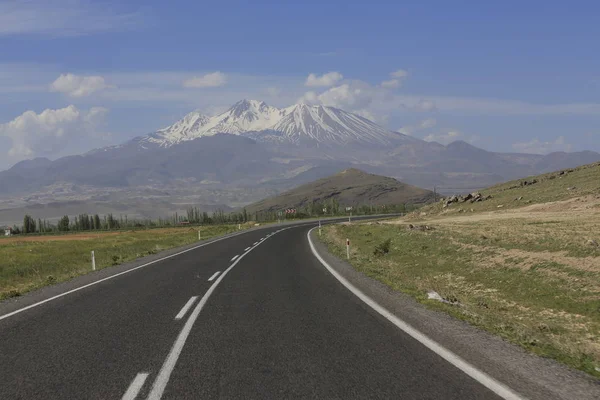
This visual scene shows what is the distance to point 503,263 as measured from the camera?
1938 centimetres

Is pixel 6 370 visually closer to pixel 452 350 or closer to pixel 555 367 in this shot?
pixel 452 350

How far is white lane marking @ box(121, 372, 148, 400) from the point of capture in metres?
5.85

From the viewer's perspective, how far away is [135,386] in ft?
20.3

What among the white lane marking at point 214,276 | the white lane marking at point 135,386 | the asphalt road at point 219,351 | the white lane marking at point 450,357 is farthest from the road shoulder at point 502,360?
the white lane marking at point 214,276

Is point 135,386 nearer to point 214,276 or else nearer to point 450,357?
point 450,357

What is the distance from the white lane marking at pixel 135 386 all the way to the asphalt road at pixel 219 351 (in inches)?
0.5

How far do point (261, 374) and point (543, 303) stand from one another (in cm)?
1002

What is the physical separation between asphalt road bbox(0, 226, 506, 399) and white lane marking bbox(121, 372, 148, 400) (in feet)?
0.04

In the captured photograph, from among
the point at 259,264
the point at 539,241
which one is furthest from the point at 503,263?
the point at 259,264

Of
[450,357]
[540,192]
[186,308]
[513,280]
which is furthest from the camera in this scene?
[540,192]

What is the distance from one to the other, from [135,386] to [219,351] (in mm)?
1688

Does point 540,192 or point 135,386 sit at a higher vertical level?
point 540,192

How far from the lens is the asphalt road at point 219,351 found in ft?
20.0

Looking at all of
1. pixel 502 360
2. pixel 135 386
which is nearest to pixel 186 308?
pixel 135 386
